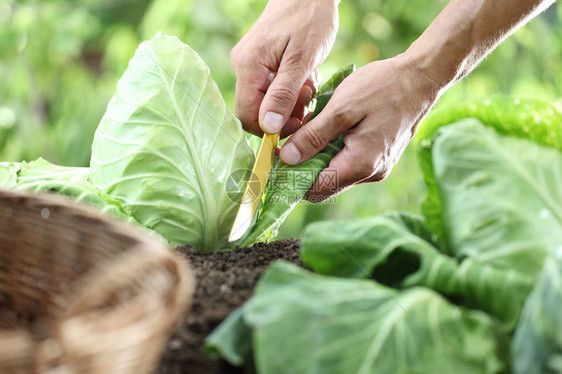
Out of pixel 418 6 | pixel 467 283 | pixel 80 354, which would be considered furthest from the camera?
pixel 418 6

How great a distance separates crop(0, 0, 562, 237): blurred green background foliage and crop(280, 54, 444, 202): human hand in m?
2.50

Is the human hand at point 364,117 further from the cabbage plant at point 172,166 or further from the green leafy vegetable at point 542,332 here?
A: the green leafy vegetable at point 542,332

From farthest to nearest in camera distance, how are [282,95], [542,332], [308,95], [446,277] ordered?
[308,95]
[282,95]
[446,277]
[542,332]

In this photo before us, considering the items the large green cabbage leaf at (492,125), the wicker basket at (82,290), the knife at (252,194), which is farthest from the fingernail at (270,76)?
the wicker basket at (82,290)

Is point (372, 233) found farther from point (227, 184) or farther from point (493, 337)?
point (227, 184)

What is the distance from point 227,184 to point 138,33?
13.0ft

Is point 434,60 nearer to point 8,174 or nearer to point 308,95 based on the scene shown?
point 308,95

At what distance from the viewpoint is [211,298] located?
996mm

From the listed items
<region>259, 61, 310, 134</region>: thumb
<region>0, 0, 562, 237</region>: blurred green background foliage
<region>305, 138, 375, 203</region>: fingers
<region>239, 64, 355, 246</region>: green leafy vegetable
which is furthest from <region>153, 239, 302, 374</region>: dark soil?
<region>0, 0, 562, 237</region>: blurred green background foliage

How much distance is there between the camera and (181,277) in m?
0.76

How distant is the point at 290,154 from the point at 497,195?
701 mm

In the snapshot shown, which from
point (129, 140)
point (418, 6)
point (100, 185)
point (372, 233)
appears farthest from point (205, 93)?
point (418, 6)

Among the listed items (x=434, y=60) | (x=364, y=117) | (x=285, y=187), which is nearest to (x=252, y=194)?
(x=285, y=187)

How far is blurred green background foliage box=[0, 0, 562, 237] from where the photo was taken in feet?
14.1
